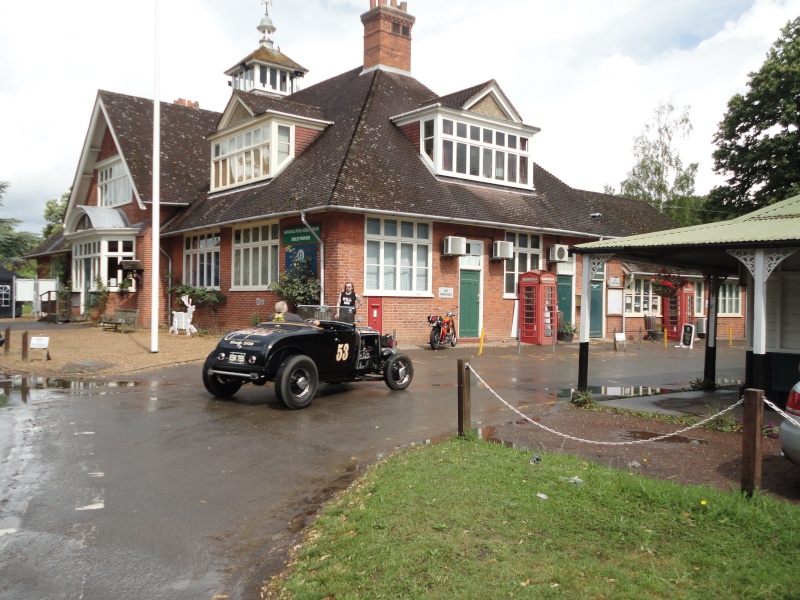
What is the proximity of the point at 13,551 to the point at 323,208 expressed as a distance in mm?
14930

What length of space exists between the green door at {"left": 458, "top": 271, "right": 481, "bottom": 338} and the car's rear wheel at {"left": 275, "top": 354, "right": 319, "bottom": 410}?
41.2ft

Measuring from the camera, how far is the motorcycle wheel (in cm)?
2058

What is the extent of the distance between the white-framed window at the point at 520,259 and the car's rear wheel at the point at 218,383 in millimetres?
14217

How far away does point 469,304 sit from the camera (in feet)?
76.2

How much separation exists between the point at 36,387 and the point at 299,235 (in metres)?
9.95

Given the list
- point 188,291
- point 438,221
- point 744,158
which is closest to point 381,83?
point 438,221

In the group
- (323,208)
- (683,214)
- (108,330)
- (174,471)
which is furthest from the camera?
(683,214)

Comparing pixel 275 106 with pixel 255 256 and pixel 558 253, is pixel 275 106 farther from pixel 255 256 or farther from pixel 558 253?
pixel 558 253

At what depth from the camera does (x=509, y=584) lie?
414 cm

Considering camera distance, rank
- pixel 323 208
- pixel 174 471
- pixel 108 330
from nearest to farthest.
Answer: pixel 174 471
pixel 323 208
pixel 108 330

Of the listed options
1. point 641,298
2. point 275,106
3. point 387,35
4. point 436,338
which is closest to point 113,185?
point 275,106

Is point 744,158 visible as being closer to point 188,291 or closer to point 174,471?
point 188,291

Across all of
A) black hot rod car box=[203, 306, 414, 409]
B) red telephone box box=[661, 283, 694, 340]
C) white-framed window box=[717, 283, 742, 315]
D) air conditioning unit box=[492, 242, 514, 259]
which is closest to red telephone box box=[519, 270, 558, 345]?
air conditioning unit box=[492, 242, 514, 259]

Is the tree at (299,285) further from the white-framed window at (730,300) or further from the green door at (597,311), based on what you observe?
the white-framed window at (730,300)
